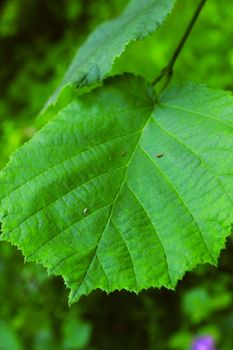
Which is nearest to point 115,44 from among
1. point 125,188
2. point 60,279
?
point 125,188

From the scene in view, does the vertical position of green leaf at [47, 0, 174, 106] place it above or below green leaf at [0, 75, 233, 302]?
above

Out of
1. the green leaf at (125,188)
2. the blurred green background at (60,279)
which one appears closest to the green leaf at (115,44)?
the green leaf at (125,188)

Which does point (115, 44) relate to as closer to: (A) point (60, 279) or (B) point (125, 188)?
(B) point (125, 188)

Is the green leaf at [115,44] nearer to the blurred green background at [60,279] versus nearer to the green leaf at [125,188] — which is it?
the green leaf at [125,188]

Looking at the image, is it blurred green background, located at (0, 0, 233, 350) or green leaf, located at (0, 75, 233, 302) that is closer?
green leaf, located at (0, 75, 233, 302)

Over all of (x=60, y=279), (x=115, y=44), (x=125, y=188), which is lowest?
(x=125, y=188)

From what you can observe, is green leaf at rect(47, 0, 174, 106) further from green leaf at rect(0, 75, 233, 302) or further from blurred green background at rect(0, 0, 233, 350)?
blurred green background at rect(0, 0, 233, 350)

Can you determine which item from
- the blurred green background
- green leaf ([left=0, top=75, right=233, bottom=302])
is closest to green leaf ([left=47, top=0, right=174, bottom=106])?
green leaf ([left=0, top=75, right=233, bottom=302])
